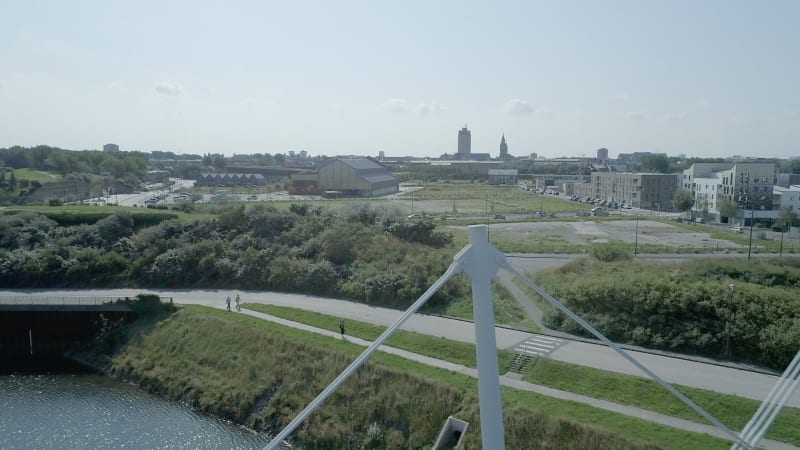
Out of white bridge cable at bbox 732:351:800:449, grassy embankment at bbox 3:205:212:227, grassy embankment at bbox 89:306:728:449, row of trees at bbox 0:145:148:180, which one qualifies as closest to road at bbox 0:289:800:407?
grassy embankment at bbox 89:306:728:449

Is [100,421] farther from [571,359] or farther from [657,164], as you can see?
[657,164]

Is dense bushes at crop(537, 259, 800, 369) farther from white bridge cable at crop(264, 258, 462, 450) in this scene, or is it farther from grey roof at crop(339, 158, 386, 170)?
grey roof at crop(339, 158, 386, 170)

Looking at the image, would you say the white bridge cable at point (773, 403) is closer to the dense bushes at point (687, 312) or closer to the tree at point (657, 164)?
the dense bushes at point (687, 312)

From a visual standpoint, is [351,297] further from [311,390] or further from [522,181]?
[522,181]

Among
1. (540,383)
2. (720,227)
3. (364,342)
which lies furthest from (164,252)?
(720,227)

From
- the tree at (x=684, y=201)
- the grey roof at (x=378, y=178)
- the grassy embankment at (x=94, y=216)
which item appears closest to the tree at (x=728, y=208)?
the tree at (x=684, y=201)
